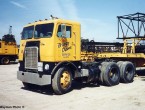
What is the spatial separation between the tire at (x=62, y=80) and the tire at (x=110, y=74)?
2154 mm

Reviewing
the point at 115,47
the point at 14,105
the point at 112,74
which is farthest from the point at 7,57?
the point at 14,105

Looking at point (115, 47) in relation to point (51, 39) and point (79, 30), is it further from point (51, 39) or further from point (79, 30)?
point (51, 39)

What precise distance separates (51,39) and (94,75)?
2950mm

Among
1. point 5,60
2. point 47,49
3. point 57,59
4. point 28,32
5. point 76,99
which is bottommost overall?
point 76,99

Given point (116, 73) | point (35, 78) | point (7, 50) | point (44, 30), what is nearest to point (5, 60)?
point (7, 50)

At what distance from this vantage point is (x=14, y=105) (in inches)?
289

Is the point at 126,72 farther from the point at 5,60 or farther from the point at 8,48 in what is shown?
the point at 5,60

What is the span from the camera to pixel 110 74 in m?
11.2

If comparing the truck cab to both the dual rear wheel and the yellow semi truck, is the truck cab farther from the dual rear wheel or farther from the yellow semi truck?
the yellow semi truck

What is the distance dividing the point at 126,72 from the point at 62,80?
4.38 metres

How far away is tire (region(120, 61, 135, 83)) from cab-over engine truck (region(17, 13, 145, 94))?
46cm

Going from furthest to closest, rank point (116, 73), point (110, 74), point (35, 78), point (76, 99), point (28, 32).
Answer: point (116, 73)
point (110, 74)
point (28, 32)
point (35, 78)
point (76, 99)

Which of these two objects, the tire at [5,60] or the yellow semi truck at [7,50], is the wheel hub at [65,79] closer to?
the yellow semi truck at [7,50]

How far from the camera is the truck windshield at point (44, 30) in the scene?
8.98 meters
